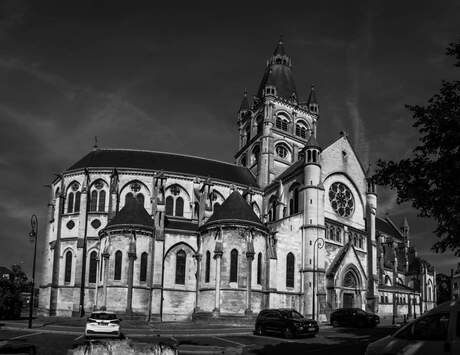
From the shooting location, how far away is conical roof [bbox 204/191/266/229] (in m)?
49.0

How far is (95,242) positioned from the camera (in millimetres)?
55250

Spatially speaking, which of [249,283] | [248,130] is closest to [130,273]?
[249,283]

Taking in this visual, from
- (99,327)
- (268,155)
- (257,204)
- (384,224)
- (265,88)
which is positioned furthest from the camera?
(384,224)

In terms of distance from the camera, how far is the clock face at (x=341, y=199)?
2283 inches

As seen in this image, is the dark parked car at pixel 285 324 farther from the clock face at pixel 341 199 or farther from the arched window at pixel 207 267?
the clock face at pixel 341 199

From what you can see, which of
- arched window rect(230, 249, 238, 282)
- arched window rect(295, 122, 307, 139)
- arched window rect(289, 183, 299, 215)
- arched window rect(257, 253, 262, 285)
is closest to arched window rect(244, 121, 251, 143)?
arched window rect(295, 122, 307, 139)

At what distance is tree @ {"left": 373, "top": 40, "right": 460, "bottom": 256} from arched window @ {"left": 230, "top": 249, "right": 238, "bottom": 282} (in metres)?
30.0

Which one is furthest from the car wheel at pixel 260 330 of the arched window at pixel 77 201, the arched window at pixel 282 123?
the arched window at pixel 282 123

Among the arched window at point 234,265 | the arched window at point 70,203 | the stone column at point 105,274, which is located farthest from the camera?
the arched window at point 70,203

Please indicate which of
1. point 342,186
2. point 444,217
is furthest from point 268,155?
point 444,217

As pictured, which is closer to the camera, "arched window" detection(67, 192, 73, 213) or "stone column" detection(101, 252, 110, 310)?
"stone column" detection(101, 252, 110, 310)

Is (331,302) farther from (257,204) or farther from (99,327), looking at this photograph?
(99,327)

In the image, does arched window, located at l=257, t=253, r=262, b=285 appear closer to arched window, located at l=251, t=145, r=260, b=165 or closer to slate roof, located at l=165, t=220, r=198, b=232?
slate roof, located at l=165, t=220, r=198, b=232

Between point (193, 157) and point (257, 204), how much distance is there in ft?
33.8
